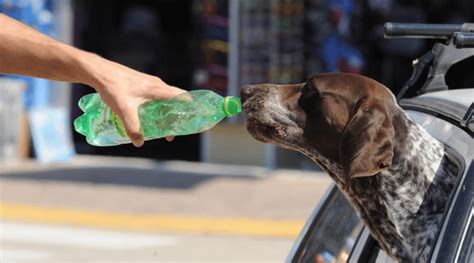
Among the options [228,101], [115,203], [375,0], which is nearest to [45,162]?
[115,203]

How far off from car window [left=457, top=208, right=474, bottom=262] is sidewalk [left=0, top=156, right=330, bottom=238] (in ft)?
23.2

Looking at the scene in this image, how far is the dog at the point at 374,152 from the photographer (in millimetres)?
2518

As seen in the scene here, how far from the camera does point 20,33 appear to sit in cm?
250

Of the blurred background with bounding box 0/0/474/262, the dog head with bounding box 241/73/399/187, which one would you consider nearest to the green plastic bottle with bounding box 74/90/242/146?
the dog head with bounding box 241/73/399/187

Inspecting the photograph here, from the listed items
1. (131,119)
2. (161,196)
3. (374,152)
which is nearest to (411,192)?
(374,152)

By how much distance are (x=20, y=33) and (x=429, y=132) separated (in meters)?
1.18

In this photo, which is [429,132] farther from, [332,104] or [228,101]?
[228,101]

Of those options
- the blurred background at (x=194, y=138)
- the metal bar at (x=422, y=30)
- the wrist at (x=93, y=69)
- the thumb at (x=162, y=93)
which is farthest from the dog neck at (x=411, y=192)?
the blurred background at (x=194, y=138)

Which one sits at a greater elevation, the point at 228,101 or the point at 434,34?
the point at 434,34

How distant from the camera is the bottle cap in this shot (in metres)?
2.88

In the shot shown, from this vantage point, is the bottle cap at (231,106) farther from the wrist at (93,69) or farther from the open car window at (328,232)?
the wrist at (93,69)

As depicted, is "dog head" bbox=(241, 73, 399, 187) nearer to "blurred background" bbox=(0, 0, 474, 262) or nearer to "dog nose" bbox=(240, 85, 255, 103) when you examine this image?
"dog nose" bbox=(240, 85, 255, 103)

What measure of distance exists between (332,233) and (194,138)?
10341mm

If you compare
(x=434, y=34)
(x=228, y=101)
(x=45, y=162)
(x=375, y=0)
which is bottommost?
(x=45, y=162)
